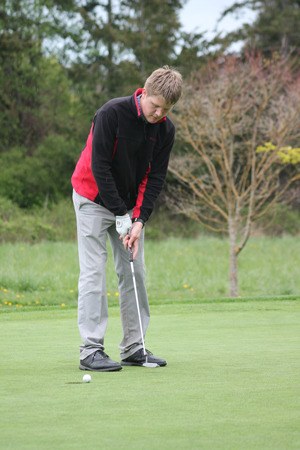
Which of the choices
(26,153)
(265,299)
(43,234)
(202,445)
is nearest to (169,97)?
(202,445)

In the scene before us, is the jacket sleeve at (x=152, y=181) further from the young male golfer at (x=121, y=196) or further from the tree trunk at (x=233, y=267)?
the tree trunk at (x=233, y=267)

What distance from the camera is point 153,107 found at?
541 centimetres

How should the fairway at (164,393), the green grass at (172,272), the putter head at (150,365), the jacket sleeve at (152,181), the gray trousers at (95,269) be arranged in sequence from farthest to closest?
the green grass at (172,272) < the jacket sleeve at (152,181) < the gray trousers at (95,269) < the putter head at (150,365) < the fairway at (164,393)

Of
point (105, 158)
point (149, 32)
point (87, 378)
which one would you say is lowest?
point (87, 378)

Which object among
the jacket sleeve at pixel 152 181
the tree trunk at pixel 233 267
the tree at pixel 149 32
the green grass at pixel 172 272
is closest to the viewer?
the jacket sleeve at pixel 152 181

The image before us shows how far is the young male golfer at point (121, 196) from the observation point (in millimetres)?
5438

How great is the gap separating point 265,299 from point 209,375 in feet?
18.7

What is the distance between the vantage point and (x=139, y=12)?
34.1 meters

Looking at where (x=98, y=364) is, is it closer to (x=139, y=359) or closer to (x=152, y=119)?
(x=139, y=359)

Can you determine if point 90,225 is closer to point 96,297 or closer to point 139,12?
point 96,297

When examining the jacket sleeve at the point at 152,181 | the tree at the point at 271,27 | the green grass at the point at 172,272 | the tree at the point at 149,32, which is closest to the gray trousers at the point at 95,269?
the jacket sleeve at the point at 152,181

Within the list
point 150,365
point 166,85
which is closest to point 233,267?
point 150,365

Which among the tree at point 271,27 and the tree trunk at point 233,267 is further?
the tree at point 271,27

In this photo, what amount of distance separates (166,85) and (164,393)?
178 cm
